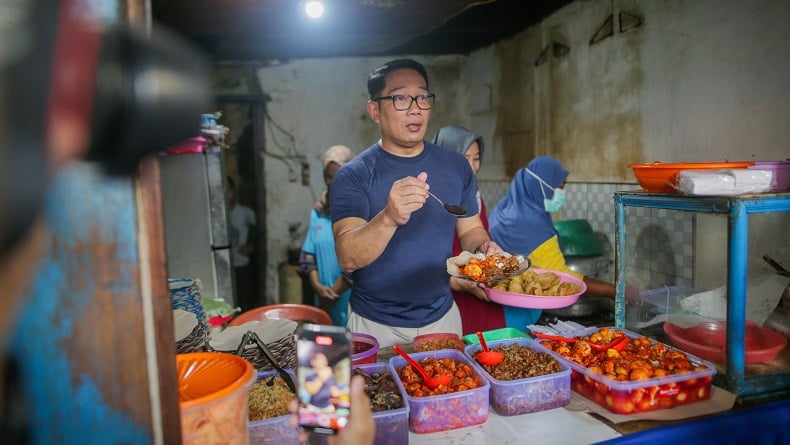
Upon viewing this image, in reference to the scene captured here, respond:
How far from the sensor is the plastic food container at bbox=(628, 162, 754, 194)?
1704 mm

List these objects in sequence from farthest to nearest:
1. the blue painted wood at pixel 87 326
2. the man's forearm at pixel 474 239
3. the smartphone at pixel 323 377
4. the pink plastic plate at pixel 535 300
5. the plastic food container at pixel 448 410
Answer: the man's forearm at pixel 474 239, the pink plastic plate at pixel 535 300, the plastic food container at pixel 448 410, the smartphone at pixel 323 377, the blue painted wood at pixel 87 326

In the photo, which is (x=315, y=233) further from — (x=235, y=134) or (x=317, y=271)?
(x=235, y=134)

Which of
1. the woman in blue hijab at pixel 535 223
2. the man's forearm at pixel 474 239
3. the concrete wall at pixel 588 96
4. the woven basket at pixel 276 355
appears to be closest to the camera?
the woven basket at pixel 276 355

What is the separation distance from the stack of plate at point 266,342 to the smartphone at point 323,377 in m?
0.78

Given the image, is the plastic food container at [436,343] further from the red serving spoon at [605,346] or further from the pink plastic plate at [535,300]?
the pink plastic plate at [535,300]

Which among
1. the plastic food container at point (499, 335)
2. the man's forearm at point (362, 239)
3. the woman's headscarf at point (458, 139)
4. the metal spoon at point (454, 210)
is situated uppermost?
the woman's headscarf at point (458, 139)

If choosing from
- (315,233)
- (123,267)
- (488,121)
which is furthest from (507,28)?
(123,267)

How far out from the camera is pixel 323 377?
34.6 inches

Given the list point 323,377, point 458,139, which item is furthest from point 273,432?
point 458,139

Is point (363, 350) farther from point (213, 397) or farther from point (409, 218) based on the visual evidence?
point (213, 397)

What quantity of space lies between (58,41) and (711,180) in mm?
1824

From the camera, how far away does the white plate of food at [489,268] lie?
2.03 meters

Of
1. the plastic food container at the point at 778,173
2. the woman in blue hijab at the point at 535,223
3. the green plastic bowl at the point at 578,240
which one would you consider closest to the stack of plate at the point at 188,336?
the plastic food container at the point at 778,173

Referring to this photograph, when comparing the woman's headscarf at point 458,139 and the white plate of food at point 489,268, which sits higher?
the woman's headscarf at point 458,139
